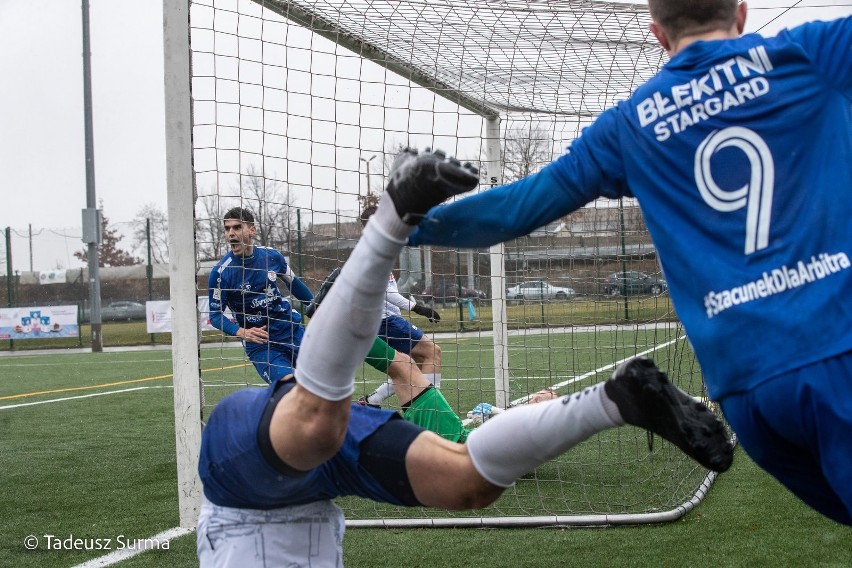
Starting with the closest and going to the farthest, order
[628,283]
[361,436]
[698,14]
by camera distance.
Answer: [698,14] < [361,436] < [628,283]

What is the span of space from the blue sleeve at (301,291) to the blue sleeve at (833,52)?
5.39 metres

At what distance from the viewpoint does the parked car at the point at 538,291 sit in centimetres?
698

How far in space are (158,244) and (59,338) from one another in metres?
4.06

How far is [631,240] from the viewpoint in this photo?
6.13 meters

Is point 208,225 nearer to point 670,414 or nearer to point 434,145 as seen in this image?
point 434,145

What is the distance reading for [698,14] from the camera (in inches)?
82.8

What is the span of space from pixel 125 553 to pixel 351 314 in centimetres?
309

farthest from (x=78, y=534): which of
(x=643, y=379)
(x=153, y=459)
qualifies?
(x=643, y=379)

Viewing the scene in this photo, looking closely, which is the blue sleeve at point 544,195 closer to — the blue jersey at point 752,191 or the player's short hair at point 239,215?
the blue jersey at point 752,191

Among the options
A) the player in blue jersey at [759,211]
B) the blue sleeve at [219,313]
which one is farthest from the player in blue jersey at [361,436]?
the blue sleeve at [219,313]

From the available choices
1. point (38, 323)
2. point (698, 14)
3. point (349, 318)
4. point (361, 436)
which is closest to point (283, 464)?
point (361, 436)

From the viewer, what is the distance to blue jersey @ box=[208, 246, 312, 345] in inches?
250

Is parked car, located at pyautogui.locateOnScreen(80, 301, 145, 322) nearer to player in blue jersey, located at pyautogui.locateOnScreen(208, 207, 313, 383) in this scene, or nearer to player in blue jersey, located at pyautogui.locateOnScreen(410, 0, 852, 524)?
player in blue jersey, located at pyautogui.locateOnScreen(208, 207, 313, 383)

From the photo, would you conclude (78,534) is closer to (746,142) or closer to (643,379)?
(643,379)
